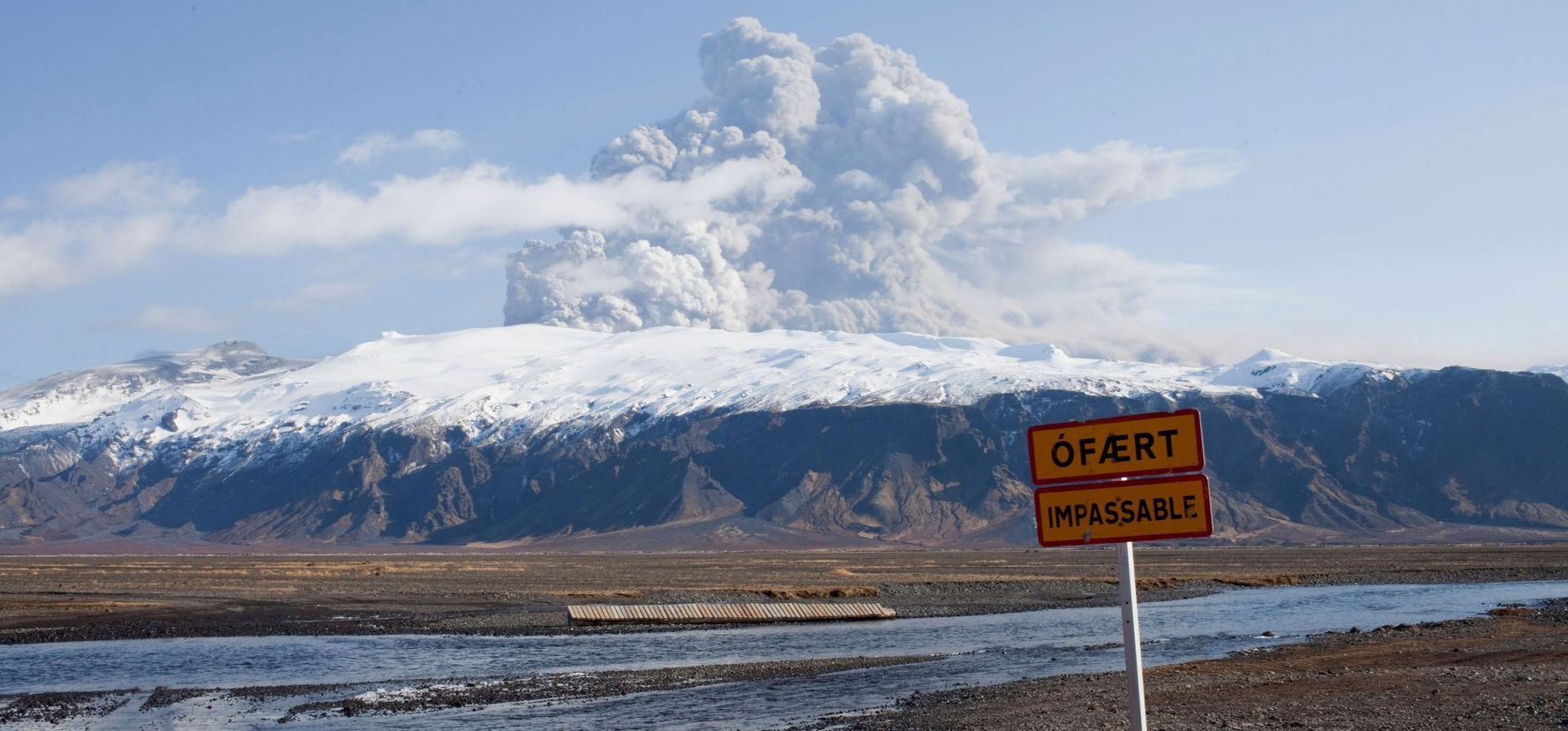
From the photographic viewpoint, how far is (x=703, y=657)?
50156 millimetres

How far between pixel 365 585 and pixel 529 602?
2618 centimetres

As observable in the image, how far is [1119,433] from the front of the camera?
15.3 meters

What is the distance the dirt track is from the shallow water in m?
7.20

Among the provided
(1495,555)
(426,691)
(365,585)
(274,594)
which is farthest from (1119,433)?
(1495,555)

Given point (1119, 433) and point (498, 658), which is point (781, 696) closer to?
point (498, 658)

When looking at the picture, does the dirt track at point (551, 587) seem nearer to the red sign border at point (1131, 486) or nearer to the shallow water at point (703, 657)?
the shallow water at point (703, 657)

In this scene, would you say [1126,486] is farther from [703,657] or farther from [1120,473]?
[703,657]

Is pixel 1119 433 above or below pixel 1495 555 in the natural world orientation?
above

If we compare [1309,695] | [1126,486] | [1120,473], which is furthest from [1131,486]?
[1309,695]

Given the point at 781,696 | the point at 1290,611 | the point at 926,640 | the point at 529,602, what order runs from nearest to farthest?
1. the point at 781,696
2. the point at 926,640
3. the point at 1290,611
4. the point at 529,602

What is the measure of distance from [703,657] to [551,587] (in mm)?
53796

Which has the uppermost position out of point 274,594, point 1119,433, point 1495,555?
point 1119,433

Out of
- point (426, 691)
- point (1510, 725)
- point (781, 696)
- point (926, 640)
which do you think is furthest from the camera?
point (926, 640)

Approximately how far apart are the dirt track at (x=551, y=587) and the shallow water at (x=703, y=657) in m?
7.20
